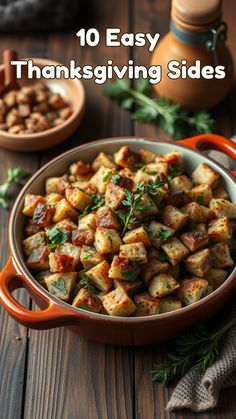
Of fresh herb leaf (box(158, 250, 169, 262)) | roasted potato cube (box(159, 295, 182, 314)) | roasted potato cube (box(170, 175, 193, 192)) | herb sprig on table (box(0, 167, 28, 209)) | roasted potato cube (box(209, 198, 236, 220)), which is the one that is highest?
roasted potato cube (box(170, 175, 193, 192))

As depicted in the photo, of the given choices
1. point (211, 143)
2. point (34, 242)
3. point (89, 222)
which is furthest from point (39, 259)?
point (211, 143)

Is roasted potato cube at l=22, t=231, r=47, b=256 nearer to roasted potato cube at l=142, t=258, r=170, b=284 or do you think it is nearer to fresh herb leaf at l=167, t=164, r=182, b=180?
roasted potato cube at l=142, t=258, r=170, b=284

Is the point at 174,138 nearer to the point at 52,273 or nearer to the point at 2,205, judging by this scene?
the point at 2,205

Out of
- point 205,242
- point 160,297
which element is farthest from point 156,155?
point 160,297

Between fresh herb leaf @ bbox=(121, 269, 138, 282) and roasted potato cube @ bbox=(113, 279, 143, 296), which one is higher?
fresh herb leaf @ bbox=(121, 269, 138, 282)

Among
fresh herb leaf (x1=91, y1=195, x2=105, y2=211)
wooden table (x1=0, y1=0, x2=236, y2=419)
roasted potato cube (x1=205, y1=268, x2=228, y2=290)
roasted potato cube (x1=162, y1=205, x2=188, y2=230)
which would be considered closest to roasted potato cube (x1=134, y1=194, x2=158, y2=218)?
roasted potato cube (x1=162, y1=205, x2=188, y2=230)

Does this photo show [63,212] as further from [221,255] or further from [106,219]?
[221,255]
